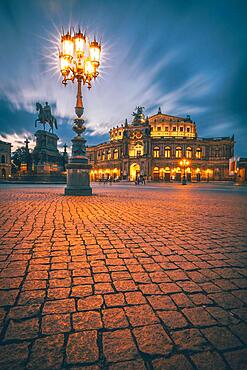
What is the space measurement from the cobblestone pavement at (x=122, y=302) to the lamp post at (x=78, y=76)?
7476mm

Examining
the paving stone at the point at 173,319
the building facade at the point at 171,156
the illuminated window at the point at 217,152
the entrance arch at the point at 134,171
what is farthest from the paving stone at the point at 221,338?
the illuminated window at the point at 217,152

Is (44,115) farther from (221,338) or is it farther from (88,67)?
(221,338)

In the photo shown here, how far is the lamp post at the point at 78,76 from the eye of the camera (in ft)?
31.0

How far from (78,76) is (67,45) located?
1343 millimetres

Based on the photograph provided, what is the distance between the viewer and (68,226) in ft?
13.5

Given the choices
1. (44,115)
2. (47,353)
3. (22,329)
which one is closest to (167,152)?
(44,115)

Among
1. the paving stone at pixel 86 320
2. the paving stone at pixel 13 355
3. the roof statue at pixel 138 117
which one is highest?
the roof statue at pixel 138 117

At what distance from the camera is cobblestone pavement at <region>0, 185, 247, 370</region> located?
1162mm

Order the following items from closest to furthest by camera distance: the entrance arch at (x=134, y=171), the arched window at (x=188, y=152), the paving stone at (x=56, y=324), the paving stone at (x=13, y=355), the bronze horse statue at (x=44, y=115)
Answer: the paving stone at (x=13, y=355)
the paving stone at (x=56, y=324)
the bronze horse statue at (x=44, y=115)
the arched window at (x=188, y=152)
the entrance arch at (x=134, y=171)

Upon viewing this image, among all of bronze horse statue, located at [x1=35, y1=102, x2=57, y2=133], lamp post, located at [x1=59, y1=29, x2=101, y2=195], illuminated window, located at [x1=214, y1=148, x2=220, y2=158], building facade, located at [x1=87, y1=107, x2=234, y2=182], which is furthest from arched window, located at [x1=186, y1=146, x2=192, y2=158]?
lamp post, located at [x1=59, y1=29, x2=101, y2=195]

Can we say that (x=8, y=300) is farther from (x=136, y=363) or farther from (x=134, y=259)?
(x=134, y=259)

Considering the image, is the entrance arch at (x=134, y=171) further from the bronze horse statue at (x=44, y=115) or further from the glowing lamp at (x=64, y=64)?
the glowing lamp at (x=64, y=64)

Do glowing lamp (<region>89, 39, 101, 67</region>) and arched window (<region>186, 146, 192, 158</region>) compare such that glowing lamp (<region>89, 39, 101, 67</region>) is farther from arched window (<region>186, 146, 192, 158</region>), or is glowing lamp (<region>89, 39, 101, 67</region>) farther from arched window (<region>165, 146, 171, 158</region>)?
arched window (<region>186, 146, 192, 158</region>)

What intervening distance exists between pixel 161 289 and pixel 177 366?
0.79 metres
